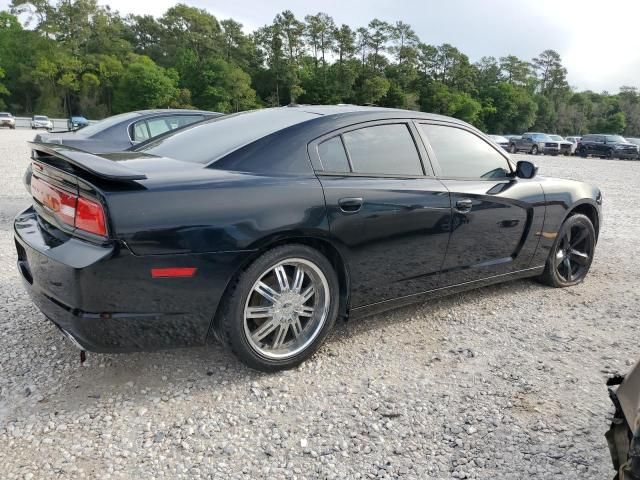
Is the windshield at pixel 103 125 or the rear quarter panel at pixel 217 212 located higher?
the windshield at pixel 103 125

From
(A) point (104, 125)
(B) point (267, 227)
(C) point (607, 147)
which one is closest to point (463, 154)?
(B) point (267, 227)

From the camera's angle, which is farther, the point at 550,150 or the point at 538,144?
the point at 538,144

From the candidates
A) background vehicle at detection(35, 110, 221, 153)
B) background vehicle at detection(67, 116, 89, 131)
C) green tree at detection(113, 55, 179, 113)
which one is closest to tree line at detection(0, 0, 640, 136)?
green tree at detection(113, 55, 179, 113)

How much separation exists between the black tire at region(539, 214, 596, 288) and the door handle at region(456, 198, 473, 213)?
124cm

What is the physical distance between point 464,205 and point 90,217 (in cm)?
226

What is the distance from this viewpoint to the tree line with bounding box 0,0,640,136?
71.7 metres

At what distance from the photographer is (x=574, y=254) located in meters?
4.38

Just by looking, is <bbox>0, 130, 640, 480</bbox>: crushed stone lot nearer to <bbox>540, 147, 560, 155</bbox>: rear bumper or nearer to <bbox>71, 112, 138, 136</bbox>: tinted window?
<bbox>71, 112, 138, 136</bbox>: tinted window

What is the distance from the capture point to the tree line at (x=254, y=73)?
71.7 m

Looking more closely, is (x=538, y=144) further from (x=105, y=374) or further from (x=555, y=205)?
(x=105, y=374)

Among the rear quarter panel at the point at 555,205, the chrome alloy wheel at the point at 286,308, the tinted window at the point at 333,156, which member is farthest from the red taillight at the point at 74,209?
the rear quarter panel at the point at 555,205

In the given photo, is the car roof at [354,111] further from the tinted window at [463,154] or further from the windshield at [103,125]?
the windshield at [103,125]

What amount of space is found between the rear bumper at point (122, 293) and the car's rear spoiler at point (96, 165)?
311 millimetres

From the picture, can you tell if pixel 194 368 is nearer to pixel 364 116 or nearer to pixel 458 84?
pixel 364 116
